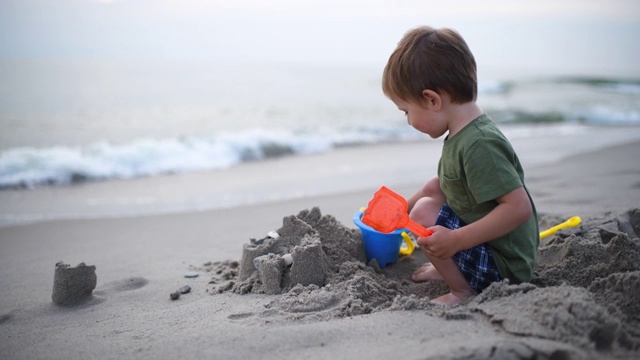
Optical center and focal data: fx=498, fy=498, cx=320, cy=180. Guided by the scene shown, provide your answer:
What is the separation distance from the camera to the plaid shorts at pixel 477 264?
206cm

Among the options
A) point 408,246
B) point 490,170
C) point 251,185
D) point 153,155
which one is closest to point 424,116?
point 490,170

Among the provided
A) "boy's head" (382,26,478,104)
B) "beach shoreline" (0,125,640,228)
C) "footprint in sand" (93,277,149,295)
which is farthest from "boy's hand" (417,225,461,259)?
"beach shoreline" (0,125,640,228)

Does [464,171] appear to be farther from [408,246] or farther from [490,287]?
[408,246]

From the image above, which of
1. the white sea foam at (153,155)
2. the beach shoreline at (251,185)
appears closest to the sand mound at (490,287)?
the beach shoreline at (251,185)

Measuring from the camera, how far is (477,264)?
81.6 inches

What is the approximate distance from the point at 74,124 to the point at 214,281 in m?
6.62

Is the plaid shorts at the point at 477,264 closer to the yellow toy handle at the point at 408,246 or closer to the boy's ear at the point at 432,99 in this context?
the boy's ear at the point at 432,99

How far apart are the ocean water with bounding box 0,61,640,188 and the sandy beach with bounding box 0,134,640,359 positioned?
84.7 inches

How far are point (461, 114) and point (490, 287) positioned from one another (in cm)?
70

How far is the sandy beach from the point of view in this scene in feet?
5.13

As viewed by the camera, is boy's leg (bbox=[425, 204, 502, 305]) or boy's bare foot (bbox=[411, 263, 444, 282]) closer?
boy's leg (bbox=[425, 204, 502, 305])

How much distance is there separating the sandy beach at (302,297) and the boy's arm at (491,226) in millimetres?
205

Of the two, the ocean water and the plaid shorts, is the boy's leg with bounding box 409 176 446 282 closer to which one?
the plaid shorts

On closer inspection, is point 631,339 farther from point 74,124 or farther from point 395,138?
point 74,124
